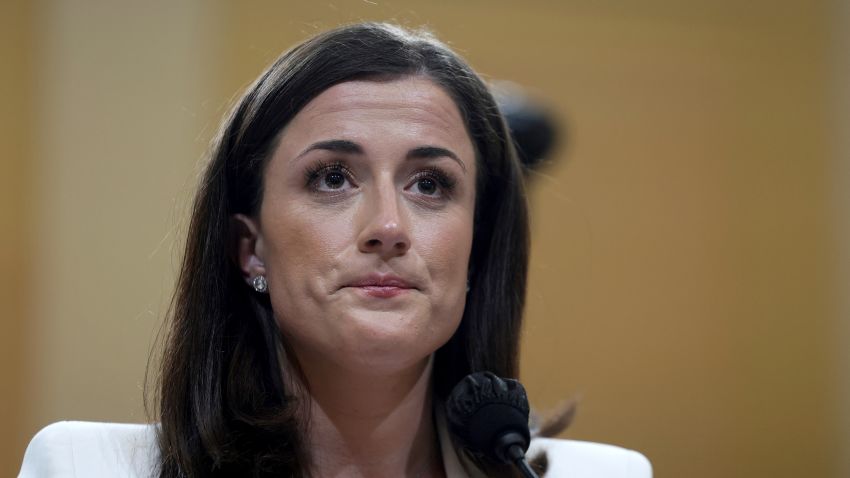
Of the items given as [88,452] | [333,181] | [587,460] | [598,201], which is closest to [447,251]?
[333,181]

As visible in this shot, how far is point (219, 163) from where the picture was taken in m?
2.21

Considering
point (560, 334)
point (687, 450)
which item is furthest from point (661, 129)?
point (687, 450)

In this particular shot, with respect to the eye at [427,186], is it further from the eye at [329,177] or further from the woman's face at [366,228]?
the eye at [329,177]

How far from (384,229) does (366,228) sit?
0.11ft

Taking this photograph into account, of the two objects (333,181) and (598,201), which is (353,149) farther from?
(598,201)

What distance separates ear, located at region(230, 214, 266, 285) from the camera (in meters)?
2.16

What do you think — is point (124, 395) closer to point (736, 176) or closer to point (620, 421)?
point (620, 421)

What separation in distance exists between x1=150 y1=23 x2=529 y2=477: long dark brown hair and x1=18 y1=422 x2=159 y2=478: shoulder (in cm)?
6

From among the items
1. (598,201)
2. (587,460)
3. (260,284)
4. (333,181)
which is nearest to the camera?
(333,181)

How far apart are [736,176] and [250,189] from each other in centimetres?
277

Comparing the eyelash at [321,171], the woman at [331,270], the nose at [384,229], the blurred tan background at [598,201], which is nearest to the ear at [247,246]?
the woman at [331,270]

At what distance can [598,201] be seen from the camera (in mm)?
4355

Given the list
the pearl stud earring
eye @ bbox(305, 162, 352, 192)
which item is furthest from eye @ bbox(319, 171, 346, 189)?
the pearl stud earring

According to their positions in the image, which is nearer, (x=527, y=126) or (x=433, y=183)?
(x=433, y=183)
